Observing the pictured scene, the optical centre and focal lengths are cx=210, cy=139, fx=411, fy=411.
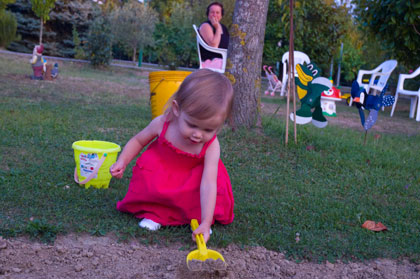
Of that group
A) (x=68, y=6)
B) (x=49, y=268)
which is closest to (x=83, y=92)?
(x=49, y=268)

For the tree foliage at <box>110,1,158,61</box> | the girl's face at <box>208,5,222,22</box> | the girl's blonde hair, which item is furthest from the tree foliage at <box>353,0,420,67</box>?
the tree foliage at <box>110,1,158,61</box>

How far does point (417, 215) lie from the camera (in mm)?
2885

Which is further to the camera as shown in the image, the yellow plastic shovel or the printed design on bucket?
the printed design on bucket

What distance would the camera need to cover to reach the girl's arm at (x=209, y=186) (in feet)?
6.86

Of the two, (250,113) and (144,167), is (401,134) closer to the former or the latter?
(250,113)

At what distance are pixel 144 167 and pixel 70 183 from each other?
81cm

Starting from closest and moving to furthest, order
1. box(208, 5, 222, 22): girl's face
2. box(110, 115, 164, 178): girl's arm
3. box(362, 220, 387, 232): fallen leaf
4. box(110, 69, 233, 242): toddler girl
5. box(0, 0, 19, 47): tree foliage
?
box(110, 69, 233, 242): toddler girl < box(110, 115, 164, 178): girl's arm < box(362, 220, 387, 232): fallen leaf < box(208, 5, 222, 22): girl's face < box(0, 0, 19, 47): tree foliage

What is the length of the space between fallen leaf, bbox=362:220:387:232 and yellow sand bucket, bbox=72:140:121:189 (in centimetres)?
172

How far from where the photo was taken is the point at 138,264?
1914mm

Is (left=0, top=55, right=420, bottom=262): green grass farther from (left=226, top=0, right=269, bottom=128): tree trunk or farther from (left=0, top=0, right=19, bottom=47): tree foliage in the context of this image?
(left=0, top=0, right=19, bottom=47): tree foliage

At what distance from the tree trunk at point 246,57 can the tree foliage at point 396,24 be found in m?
3.15

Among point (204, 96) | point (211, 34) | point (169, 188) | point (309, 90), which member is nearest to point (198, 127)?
point (204, 96)

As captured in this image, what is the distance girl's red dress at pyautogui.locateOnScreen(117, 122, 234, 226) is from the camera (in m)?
2.32

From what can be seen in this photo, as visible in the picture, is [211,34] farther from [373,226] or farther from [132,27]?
[132,27]
